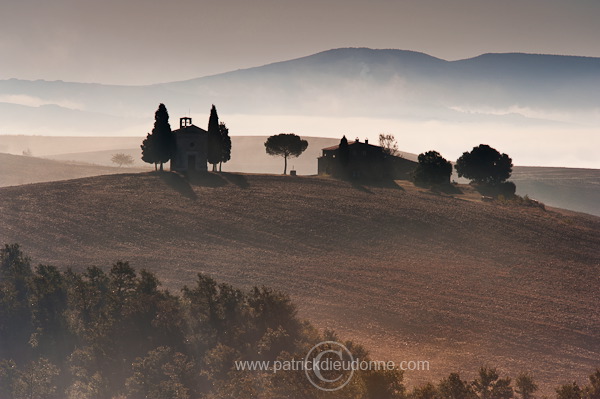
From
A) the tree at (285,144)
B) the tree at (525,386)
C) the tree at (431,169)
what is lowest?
the tree at (525,386)

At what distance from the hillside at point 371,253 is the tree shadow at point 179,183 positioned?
0.28m

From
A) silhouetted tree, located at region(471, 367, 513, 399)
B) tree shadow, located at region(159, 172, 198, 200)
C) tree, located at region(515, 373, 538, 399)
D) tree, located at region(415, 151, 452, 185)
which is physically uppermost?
tree, located at region(415, 151, 452, 185)

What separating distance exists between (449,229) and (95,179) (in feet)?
158

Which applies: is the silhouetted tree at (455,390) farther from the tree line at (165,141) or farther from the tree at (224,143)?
the tree at (224,143)

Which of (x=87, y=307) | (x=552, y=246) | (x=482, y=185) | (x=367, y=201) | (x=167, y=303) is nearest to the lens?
(x=167, y=303)

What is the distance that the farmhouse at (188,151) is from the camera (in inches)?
3179

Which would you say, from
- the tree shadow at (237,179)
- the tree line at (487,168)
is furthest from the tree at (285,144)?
the tree line at (487,168)

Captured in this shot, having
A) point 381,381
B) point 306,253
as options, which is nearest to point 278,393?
point 381,381

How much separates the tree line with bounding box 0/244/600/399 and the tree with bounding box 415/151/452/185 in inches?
2392

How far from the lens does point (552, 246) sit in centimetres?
5544

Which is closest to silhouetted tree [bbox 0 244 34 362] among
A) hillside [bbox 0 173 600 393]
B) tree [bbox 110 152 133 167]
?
hillside [bbox 0 173 600 393]

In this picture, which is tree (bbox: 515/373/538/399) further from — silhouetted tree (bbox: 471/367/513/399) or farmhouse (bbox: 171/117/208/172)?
farmhouse (bbox: 171/117/208/172)

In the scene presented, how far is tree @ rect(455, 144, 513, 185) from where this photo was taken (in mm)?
99438

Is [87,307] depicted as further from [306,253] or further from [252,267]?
[306,253]
